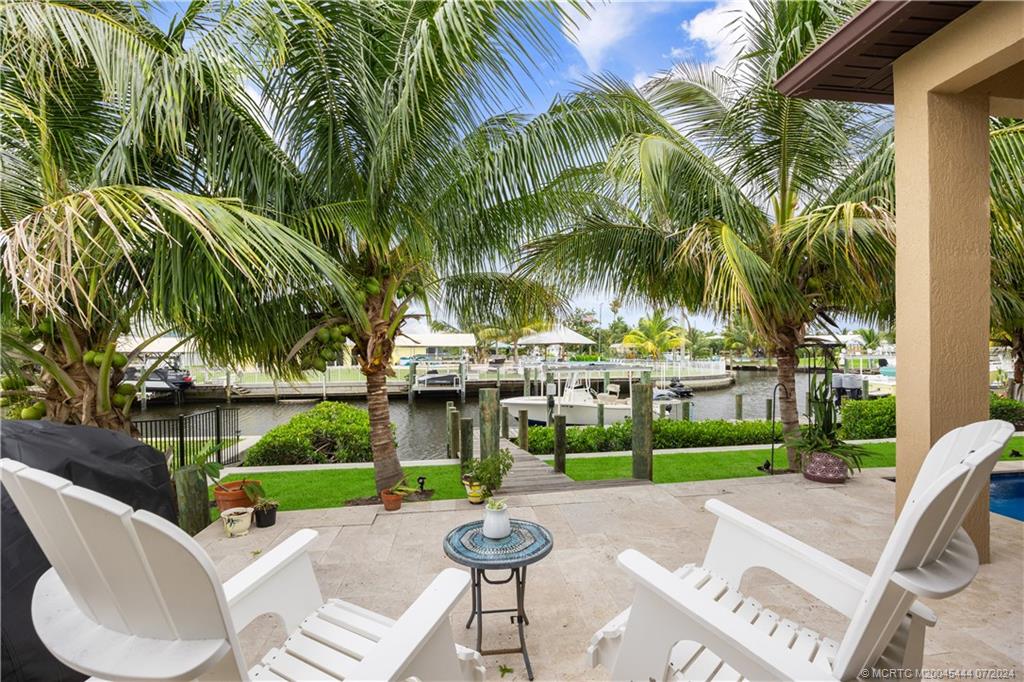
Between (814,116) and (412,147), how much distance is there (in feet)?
13.5

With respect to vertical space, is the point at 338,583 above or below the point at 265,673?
below

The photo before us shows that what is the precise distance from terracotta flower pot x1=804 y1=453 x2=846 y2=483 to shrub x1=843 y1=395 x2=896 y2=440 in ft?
16.1

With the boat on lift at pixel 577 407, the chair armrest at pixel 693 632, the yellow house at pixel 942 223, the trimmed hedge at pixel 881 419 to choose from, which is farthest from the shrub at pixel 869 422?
the chair armrest at pixel 693 632

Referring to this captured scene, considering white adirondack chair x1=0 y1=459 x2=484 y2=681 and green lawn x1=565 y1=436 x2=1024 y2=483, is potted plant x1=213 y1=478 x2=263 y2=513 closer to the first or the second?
white adirondack chair x1=0 y1=459 x2=484 y2=681

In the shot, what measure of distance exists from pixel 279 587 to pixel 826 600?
205 centimetres

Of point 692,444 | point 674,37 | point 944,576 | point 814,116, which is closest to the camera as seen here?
point 944,576

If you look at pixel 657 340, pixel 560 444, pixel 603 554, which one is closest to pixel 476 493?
pixel 603 554

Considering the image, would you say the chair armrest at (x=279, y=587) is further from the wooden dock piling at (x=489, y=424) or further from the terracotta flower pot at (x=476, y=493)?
the wooden dock piling at (x=489, y=424)

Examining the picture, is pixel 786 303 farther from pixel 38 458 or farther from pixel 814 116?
pixel 38 458

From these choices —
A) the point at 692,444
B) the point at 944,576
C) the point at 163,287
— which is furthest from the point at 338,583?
the point at 692,444

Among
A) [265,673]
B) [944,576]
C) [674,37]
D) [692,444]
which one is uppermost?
[674,37]

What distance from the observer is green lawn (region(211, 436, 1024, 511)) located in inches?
230

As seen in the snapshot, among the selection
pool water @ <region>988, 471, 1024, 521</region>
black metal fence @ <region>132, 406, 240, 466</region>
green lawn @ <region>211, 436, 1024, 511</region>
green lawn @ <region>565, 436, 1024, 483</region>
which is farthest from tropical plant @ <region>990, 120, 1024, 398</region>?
black metal fence @ <region>132, 406, 240, 466</region>

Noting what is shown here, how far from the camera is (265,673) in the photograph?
161cm
